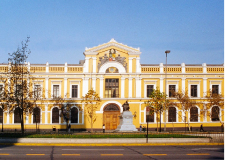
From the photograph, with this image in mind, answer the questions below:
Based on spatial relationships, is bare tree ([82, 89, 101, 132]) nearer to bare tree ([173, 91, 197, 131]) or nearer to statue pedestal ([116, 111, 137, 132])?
statue pedestal ([116, 111, 137, 132])

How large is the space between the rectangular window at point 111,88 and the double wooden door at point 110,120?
2.89m

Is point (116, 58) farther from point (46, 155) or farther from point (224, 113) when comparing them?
point (46, 155)

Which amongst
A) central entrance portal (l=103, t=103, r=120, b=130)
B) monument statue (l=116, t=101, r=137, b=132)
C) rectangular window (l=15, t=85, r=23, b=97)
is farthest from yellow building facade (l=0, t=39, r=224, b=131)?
rectangular window (l=15, t=85, r=23, b=97)

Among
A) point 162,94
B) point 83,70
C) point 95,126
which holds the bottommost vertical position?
point 95,126

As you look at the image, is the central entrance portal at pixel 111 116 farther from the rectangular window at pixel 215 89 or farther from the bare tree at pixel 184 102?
the rectangular window at pixel 215 89

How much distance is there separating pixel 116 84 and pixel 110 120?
619cm

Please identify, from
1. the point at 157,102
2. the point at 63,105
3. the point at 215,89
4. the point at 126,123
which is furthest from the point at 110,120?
the point at 215,89

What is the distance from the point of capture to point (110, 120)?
6319cm

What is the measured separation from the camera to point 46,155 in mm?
23422

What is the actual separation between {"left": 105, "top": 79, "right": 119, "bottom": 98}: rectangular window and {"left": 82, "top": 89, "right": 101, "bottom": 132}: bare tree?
2.73 meters

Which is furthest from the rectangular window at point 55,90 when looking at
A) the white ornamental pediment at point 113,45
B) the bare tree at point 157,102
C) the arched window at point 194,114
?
the arched window at point 194,114

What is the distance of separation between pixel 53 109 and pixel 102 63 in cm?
1139

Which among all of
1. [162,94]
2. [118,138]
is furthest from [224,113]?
[118,138]

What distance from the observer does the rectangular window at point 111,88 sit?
63.6 m
